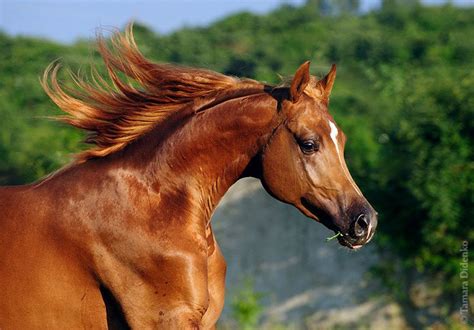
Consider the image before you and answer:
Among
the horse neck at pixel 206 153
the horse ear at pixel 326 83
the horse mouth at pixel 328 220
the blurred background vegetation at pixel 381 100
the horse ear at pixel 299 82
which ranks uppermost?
the horse ear at pixel 299 82

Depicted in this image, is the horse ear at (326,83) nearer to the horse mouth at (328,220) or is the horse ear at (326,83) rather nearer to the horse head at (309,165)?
the horse head at (309,165)

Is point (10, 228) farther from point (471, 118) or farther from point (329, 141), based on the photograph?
point (471, 118)

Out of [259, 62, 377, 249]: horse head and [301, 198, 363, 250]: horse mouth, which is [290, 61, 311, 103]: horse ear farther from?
[301, 198, 363, 250]: horse mouth

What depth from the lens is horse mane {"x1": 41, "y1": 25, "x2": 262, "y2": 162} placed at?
490 centimetres

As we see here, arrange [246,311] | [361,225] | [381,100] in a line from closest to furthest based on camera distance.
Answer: [361,225] → [246,311] → [381,100]

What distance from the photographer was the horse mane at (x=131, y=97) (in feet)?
16.1

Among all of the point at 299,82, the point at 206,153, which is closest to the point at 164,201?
the point at 206,153

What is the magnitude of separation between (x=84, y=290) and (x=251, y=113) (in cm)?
127

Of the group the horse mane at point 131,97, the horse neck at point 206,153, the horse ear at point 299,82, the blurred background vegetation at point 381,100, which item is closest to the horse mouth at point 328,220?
the horse neck at point 206,153

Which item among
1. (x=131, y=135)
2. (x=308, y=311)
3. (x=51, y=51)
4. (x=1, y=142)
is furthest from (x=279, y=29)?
(x=131, y=135)

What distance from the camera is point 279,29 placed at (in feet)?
96.9

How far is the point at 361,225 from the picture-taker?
4406mm

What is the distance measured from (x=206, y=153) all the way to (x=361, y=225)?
0.92 m

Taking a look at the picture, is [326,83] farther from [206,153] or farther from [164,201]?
[164,201]
